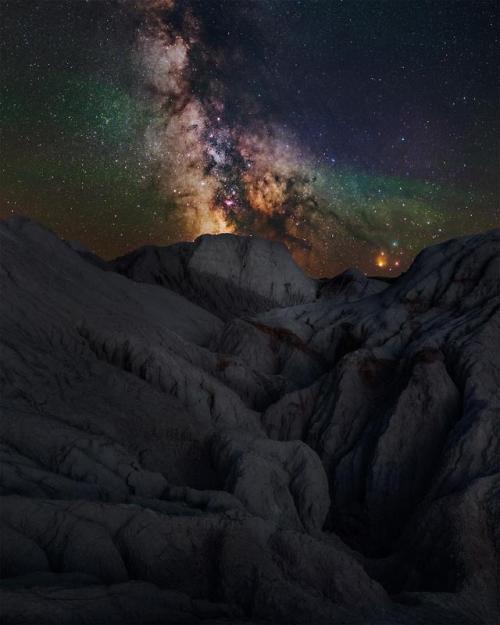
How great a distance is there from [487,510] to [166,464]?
553 cm

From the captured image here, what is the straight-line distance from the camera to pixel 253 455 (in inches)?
412

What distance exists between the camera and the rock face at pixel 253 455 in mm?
5973

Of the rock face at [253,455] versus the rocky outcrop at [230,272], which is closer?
the rock face at [253,455]

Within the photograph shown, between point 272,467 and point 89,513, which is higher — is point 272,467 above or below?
above

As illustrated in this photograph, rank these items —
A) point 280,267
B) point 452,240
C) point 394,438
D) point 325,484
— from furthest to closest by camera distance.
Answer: point 280,267 → point 452,240 → point 394,438 → point 325,484

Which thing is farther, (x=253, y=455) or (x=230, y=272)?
(x=230, y=272)

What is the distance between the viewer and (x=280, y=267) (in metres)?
40.8

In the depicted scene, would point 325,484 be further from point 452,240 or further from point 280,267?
point 280,267

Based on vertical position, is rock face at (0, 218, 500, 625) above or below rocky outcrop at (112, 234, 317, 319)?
below

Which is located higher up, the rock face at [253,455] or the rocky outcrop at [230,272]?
the rocky outcrop at [230,272]

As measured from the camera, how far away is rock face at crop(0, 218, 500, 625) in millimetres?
5973

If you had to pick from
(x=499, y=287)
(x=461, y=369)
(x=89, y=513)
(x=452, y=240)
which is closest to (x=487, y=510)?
(x=461, y=369)

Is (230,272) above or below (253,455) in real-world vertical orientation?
above

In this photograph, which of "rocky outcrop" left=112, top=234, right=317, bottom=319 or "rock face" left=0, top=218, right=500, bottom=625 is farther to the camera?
"rocky outcrop" left=112, top=234, right=317, bottom=319
